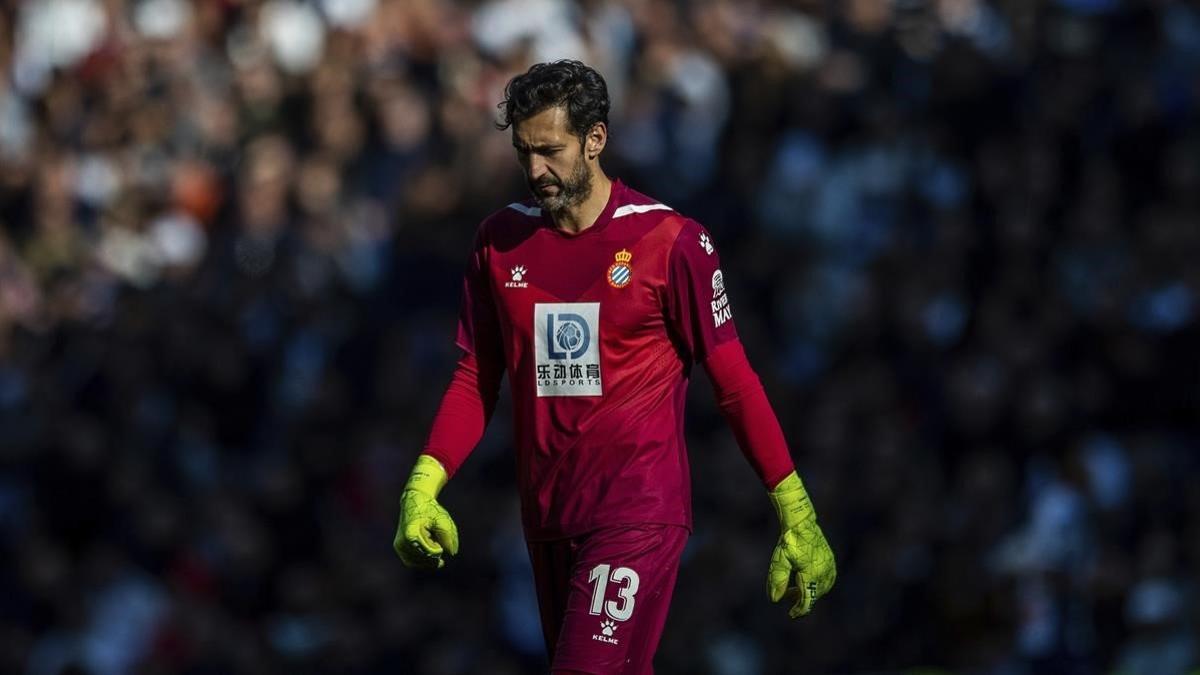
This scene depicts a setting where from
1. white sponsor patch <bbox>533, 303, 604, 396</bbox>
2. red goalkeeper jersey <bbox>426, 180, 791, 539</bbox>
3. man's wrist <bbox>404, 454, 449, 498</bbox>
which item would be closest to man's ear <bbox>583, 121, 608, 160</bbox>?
red goalkeeper jersey <bbox>426, 180, 791, 539</bbox>

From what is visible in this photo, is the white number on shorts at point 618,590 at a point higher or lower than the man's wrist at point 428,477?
lower

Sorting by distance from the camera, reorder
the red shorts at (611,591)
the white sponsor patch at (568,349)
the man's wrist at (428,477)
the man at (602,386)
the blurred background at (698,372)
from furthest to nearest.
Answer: the blurred background at (698,372) < the man's wrist at (428,477) < the white sponsor patch at (568,349) < the man at (602,386) < the red shorts at (611,591)

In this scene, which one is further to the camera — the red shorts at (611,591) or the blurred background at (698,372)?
the blurred background at (698,372)

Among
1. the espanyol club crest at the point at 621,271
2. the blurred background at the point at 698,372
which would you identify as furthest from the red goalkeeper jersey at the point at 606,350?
the blurred background at the point at 698,372

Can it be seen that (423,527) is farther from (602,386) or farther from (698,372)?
(698,372)

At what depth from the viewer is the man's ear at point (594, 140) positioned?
7.64 m

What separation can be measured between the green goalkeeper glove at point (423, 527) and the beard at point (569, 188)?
103 centimetres

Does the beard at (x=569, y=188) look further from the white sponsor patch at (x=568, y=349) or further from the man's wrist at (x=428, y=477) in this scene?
the man's wrist at (x=428, y=477)

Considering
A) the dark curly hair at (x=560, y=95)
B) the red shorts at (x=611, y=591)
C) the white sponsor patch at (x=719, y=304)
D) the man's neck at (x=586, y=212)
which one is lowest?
the red shorts at (x=611, y=591)

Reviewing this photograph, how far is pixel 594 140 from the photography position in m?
7.67

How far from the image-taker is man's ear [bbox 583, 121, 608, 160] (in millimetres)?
7641

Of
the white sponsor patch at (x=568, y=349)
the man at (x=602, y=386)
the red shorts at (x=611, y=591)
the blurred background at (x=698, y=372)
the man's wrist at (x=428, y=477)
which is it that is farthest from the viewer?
the blurred background at (x=698, y=372)

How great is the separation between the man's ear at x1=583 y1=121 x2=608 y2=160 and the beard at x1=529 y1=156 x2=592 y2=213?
0.05 meters

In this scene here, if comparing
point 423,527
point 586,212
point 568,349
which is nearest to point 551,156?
point 586,212
